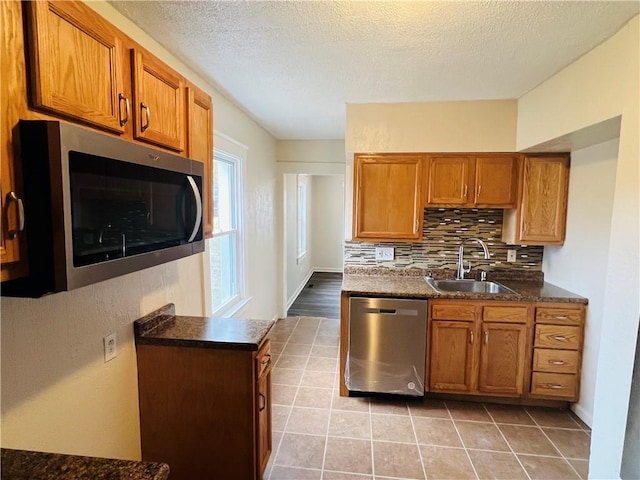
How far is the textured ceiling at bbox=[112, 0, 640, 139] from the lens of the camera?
4.91 ft

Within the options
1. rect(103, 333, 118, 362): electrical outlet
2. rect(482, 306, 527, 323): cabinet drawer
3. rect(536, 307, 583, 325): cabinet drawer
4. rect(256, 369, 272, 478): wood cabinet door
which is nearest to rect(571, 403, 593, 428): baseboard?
rect(536, 307, 583, 325): cabinet drawer

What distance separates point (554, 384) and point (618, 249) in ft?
4.82

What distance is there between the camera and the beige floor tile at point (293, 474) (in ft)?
6.33

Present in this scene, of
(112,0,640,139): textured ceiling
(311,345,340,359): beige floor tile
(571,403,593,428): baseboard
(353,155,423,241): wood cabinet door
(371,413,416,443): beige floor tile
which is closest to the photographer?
(112,0,640,139): textured ceiling

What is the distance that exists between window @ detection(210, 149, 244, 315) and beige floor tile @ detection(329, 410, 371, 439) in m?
1.24

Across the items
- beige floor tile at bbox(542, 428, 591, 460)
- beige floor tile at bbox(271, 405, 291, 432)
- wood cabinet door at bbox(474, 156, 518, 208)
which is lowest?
beige floor tile at bbox(271, 405, 291, 432)

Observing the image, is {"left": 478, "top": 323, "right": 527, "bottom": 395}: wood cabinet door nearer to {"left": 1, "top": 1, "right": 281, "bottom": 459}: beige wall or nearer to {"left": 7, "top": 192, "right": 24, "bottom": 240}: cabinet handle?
{"left": 1, "top": 1, "right": 281, "bottom": 459}: beige wall

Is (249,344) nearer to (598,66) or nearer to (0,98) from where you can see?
(0,98)

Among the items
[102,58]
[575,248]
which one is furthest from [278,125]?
[575,248]

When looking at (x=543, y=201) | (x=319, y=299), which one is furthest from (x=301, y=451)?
(x=319, y=299)

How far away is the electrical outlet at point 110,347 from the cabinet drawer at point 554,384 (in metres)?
2.80

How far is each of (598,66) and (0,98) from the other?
2543mm

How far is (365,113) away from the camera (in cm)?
287

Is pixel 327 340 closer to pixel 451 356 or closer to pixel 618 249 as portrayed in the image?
pixel 451 356
